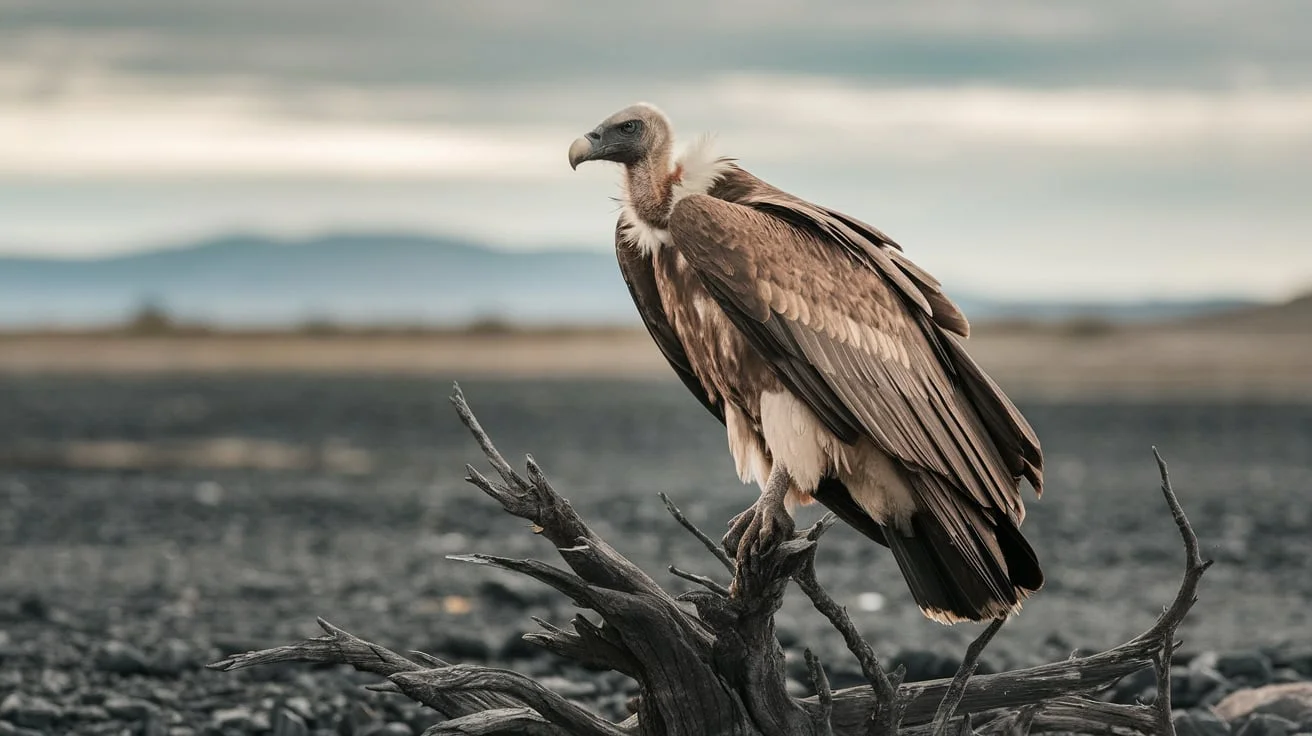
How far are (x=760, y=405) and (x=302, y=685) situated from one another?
12.1 feet

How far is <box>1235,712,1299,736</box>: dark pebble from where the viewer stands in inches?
271

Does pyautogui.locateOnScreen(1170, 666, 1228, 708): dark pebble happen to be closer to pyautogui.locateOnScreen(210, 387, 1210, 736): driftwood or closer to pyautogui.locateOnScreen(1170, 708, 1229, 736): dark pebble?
pyautogui.locateOnScreen(1170, 708, 1229, 736): dark pebble

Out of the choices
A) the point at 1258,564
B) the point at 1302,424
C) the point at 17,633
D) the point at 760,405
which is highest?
the point at 760,405

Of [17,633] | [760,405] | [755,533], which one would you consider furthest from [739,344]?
[17,633]

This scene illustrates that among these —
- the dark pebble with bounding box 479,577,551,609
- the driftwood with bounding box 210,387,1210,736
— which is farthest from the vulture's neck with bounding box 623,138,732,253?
the dark pebble with bounding box 479,577,551,609

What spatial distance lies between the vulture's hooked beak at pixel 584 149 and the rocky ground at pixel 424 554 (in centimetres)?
283

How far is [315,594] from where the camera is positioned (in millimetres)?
12867

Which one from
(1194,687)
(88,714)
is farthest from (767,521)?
(88,714)

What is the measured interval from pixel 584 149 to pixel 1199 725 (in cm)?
385

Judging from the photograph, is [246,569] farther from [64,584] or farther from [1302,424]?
[1302,424]

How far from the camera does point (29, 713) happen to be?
776cm

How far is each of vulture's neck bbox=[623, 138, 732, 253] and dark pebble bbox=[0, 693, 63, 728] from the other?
13.2 ft

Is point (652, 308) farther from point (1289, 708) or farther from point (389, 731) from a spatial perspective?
point (1289, 708)

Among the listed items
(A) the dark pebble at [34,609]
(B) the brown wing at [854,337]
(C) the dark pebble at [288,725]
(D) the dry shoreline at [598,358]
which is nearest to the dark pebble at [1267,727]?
(B) the brown wing at [854,337]
